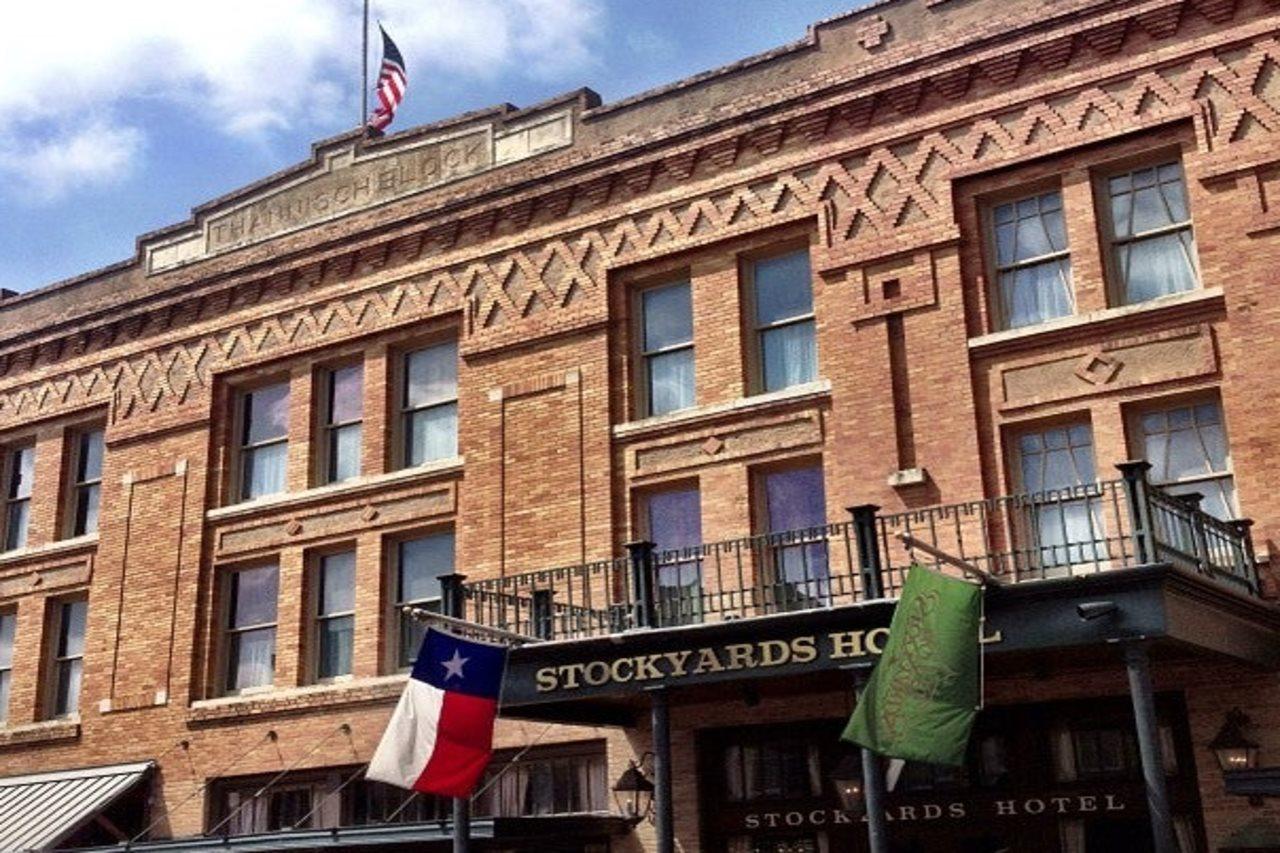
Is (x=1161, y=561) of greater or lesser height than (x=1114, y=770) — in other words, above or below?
above

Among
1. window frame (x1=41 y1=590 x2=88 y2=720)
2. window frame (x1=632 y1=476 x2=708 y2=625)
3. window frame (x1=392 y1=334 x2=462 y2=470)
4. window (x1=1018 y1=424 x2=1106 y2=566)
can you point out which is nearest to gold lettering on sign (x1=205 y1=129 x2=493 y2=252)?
window frame (x1=392 y1=334 x2=462 y2=470)

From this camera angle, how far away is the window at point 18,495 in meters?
24.5

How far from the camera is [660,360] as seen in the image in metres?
19.0

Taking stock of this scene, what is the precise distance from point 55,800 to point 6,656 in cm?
379

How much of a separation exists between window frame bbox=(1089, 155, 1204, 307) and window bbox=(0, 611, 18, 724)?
1716cm

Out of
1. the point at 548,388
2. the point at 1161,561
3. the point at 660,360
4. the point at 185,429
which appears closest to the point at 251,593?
the point at 185,429

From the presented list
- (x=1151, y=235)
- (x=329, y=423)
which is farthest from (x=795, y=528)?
(x=329, y=423)

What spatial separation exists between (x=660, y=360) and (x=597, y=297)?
1174 mm

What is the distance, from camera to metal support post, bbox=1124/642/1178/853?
11.2 m

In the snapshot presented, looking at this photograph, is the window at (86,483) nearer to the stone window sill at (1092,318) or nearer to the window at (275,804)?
the window at (275,804)

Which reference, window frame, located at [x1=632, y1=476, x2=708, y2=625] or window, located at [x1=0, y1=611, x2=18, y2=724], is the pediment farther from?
window, located at [x1=0, y1=611, x2=18, y2=724]

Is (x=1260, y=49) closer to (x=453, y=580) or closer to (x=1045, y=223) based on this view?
(x=1045, y=223)

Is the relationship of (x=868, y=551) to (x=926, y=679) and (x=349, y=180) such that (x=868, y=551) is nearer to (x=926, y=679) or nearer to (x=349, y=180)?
(x=926, y=679)

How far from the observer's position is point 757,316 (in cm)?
1850
